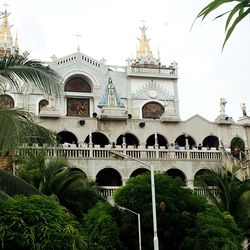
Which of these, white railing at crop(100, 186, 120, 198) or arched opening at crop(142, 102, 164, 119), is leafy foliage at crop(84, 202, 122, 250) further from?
arched opening at crop(142, 102, 164, 119)

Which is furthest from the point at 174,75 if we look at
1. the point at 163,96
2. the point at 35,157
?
the point at 35,157

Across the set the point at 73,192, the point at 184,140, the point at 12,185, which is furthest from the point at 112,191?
the point at 12,185

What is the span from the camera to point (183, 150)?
3331 cm

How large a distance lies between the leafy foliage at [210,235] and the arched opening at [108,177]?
10.5 m

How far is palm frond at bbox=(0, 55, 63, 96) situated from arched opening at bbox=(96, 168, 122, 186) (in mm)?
20510

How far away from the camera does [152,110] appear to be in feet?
147

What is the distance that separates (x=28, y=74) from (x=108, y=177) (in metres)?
21.6

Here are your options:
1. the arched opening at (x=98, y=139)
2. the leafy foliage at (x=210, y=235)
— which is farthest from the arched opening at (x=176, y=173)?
the leafy foliage at (x=210, y=235)

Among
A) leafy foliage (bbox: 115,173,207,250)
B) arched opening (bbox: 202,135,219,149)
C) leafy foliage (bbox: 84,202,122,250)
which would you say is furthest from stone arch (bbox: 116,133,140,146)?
leafy foliage (bbox: 84,202,122,250)

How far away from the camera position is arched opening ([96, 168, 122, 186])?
1300 inches

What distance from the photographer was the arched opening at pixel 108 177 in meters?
33.0

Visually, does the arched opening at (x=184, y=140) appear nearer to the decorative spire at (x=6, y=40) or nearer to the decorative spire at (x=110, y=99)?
the decorative spire at (x=110, y=99)

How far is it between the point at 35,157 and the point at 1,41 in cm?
2505

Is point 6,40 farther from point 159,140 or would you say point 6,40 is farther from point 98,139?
point 159,140
